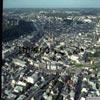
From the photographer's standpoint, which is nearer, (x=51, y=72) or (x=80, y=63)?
(x=51, y=72)

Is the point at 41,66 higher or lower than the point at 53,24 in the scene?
lower

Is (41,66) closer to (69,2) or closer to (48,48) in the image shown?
(48,48)

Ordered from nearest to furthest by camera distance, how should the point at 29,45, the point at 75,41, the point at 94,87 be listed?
the point at 94,87 → the point at 29,45 → the point at 75,41

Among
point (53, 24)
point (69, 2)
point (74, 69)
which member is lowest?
point (74, 69)

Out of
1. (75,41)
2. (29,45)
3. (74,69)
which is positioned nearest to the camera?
(74,69)

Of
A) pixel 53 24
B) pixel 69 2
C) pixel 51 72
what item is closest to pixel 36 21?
pixel 53 24

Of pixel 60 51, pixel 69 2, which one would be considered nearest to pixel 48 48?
pixel 60 51
